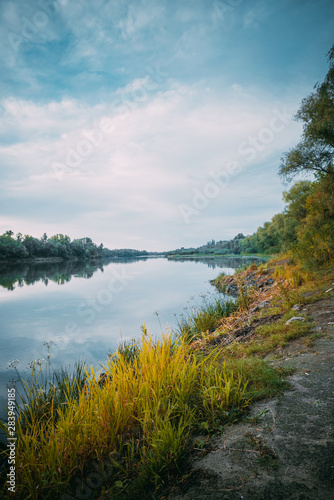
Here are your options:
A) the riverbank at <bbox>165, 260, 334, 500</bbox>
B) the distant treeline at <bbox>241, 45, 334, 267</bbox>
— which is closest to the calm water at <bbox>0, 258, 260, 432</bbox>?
the riverbank at <bbox>165, 260, 334, 500</bbox>

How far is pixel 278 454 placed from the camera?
201cm

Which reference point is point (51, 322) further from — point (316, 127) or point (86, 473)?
point (316, 127)

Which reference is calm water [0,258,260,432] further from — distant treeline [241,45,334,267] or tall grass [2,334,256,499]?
distant treeline [241,45,334,267]

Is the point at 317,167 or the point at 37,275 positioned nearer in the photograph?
the point at 317,167

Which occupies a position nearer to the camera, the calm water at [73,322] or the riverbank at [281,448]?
the riverbank at [281,448]

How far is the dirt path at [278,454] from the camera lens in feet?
5.63

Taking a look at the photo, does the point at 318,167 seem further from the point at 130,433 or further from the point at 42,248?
the point at 42,248

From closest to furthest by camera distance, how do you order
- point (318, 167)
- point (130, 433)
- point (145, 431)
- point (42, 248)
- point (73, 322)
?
point (145, 431), point (130, 433), point (73, 322), point (318, 167), point (42, 248)

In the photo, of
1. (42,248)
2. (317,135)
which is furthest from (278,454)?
(42,248)

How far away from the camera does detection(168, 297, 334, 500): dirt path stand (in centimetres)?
172

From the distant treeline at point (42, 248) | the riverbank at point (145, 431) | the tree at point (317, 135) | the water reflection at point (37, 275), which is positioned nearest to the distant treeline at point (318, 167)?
the tree at point (317, 135)

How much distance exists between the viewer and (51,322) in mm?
12562

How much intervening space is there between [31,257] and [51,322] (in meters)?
80.6

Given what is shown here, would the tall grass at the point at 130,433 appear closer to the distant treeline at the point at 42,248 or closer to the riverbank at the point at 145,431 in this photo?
the riverbank at the point at 145,431
